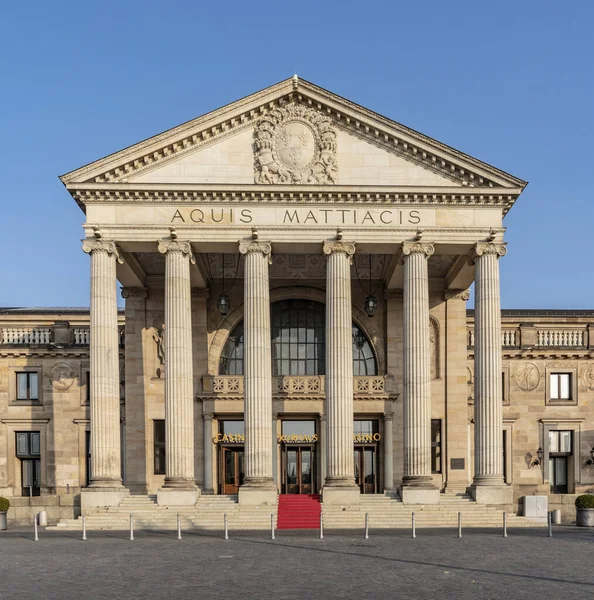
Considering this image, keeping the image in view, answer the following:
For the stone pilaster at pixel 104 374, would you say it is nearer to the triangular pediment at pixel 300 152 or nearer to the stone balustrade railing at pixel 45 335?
the triangular pediment at pixel 300 152

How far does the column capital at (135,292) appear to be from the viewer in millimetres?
56812

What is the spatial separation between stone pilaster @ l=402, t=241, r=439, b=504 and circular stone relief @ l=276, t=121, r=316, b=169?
668cm

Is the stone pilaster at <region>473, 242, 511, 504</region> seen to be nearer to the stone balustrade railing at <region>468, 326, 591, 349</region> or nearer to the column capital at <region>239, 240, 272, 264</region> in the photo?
the column capital at <region>239, 240, 272, 264</region>

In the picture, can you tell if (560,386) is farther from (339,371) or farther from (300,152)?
(300,152)

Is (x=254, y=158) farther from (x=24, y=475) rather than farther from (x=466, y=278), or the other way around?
(x=24, y=475)

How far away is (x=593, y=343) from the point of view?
62.7 metres

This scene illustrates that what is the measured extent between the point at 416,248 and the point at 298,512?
14.2 meters

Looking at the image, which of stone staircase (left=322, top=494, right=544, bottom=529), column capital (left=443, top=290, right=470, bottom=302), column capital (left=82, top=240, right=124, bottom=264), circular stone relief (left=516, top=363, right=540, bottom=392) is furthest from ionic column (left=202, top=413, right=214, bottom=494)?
circular stone relief (left=516, top=363, right=540, bottom=392)

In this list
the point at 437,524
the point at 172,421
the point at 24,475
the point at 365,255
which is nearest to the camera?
the point at 437,524

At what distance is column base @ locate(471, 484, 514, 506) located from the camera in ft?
154

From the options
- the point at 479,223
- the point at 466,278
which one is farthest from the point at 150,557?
the point at 466,278

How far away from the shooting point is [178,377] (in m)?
47.8

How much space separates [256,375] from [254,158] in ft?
35.9

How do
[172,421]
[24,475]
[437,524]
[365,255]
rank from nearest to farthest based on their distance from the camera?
[437,524]
[172,421]
[365,255]
[24,475]
